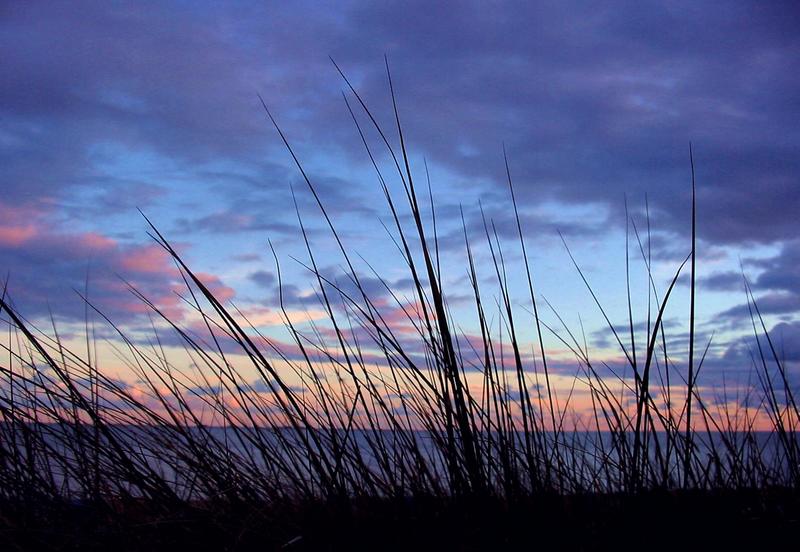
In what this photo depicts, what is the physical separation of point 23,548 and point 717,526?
1.19 m

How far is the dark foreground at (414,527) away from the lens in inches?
49.9

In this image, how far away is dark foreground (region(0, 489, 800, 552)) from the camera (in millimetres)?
1267

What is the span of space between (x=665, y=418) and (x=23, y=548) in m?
1.27

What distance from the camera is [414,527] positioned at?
132 cm

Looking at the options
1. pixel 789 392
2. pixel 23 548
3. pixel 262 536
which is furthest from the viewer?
pixel 789 392

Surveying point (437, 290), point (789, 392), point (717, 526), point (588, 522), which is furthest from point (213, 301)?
point (789, 392)

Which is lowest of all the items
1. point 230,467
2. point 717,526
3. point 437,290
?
point 717,526

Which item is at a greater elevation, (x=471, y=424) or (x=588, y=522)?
(x=471, y=424)

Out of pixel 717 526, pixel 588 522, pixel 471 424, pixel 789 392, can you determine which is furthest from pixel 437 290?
pixel 789 392

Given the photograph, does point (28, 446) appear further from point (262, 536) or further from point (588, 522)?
point (588, 522)

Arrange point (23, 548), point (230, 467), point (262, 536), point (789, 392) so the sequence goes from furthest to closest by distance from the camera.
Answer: point (789, 392), point (230, 467), point (262, 536), point (23, 548)

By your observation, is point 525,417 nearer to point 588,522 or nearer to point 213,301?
point 588,522

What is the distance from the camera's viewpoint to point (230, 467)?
1498 millimetres

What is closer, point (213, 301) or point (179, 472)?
point (213, 301)
